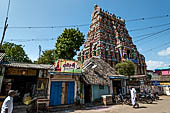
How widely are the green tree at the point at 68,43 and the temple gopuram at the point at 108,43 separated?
27.7ft

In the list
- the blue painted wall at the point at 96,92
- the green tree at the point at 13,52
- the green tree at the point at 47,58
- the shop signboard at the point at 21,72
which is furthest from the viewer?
the green tree at the point at 47,58

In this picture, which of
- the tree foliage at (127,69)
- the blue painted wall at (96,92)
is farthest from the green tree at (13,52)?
the tree foliage at (127,69)

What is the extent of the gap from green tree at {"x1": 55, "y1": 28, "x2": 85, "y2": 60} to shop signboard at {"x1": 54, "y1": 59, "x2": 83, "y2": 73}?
21.8 feet

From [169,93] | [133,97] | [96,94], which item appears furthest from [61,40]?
[169,93]

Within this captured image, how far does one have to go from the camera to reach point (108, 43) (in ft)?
89.4

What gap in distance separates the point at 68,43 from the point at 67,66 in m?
7.37

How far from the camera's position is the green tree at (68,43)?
56.6ft

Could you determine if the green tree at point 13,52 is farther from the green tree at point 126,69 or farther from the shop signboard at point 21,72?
the green tree at point 126,69

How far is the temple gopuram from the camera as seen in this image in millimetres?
25969

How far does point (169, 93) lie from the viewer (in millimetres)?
22625

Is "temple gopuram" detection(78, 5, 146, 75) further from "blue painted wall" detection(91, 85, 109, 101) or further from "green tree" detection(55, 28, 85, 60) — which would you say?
"blue painted wall" detection(91, 85, 109, 101)

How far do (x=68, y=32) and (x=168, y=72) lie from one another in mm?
33201

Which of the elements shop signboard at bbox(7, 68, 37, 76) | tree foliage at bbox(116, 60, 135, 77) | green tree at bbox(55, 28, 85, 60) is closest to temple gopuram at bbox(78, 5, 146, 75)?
tree foliage at bbox(116, 60, 135, 77)

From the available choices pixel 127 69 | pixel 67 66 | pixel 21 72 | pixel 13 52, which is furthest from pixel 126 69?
pixel 13 52
